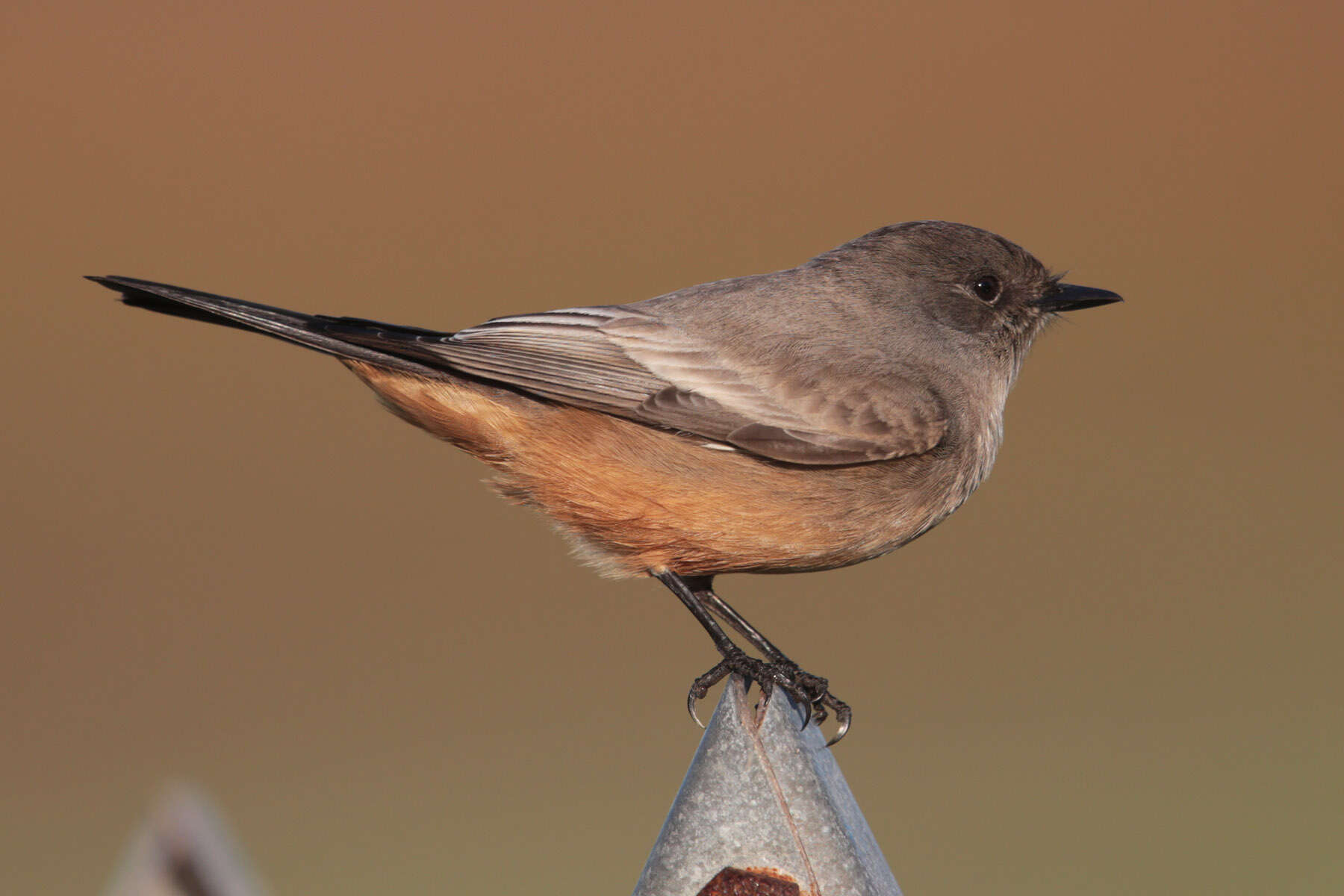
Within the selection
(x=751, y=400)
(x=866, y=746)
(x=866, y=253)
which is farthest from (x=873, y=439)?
(x=866, y=746)

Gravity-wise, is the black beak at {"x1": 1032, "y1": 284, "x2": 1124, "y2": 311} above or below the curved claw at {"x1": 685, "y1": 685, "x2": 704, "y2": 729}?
above

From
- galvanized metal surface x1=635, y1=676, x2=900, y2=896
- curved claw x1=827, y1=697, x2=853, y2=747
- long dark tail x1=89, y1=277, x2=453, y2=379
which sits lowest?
galvanized metal surface x1=635, y1=676, x2=900, y2=896

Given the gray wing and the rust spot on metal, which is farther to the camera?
the gray wing

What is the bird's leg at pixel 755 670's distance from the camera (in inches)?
137

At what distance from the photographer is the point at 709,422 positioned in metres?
3.71

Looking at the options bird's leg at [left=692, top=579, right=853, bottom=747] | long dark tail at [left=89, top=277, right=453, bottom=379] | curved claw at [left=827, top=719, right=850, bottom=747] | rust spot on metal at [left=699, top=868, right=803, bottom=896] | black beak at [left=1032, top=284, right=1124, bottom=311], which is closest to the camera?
rust spot on metal at [left=699, top=868, right=803, bottom=896]

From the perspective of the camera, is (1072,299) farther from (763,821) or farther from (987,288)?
(763,821)

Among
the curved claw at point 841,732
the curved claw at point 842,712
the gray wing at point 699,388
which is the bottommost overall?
the curved claw at point 841,732

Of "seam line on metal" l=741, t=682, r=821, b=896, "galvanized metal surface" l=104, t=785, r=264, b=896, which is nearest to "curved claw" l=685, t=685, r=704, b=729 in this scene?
"seam line on metal" l=741, t=682, r=821, b=896

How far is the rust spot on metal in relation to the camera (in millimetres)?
2518

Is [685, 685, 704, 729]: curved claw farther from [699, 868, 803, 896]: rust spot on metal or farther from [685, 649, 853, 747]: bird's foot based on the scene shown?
[699, 868, 803, 896]: rust spot on metal

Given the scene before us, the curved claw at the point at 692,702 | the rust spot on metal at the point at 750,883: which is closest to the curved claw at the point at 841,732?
the curved claw at the point at 692,702

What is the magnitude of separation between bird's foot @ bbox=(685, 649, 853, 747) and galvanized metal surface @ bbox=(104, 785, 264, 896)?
3.97ft

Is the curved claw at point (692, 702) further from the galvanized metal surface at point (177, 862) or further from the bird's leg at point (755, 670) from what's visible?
the galvanized metal surface at point (177, 862)
